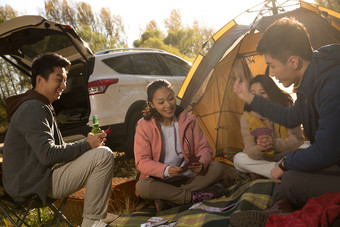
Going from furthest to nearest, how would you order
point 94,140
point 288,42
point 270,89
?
point 270,89 → point 94,140 → point 288,42

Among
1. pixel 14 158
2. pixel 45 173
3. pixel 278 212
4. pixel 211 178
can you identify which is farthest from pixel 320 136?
pixel 14 158

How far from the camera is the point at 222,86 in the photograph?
4.69 metres

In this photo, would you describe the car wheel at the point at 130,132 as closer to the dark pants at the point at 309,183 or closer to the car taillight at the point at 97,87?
the car taillight at the point at 97,87

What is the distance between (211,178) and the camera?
346 centimetres

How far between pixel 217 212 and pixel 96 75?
2.82m

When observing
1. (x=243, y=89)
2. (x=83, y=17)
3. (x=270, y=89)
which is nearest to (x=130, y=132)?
(x=270, y=89)

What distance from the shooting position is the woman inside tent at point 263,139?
3528 mm

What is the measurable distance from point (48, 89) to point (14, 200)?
36.1 inches

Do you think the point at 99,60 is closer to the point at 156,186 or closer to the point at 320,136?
the point at 156,186

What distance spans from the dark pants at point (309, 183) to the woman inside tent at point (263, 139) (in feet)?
4.14

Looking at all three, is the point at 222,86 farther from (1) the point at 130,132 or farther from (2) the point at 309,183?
(2) the point at 309,183

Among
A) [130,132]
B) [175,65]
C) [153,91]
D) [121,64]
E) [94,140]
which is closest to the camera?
[94,140]

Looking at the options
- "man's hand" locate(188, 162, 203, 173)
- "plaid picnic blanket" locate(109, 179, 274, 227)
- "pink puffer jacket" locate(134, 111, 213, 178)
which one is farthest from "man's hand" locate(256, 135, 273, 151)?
"man's hand" locate(188, 162, 203, 173)

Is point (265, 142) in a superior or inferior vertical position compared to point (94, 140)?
inferior
